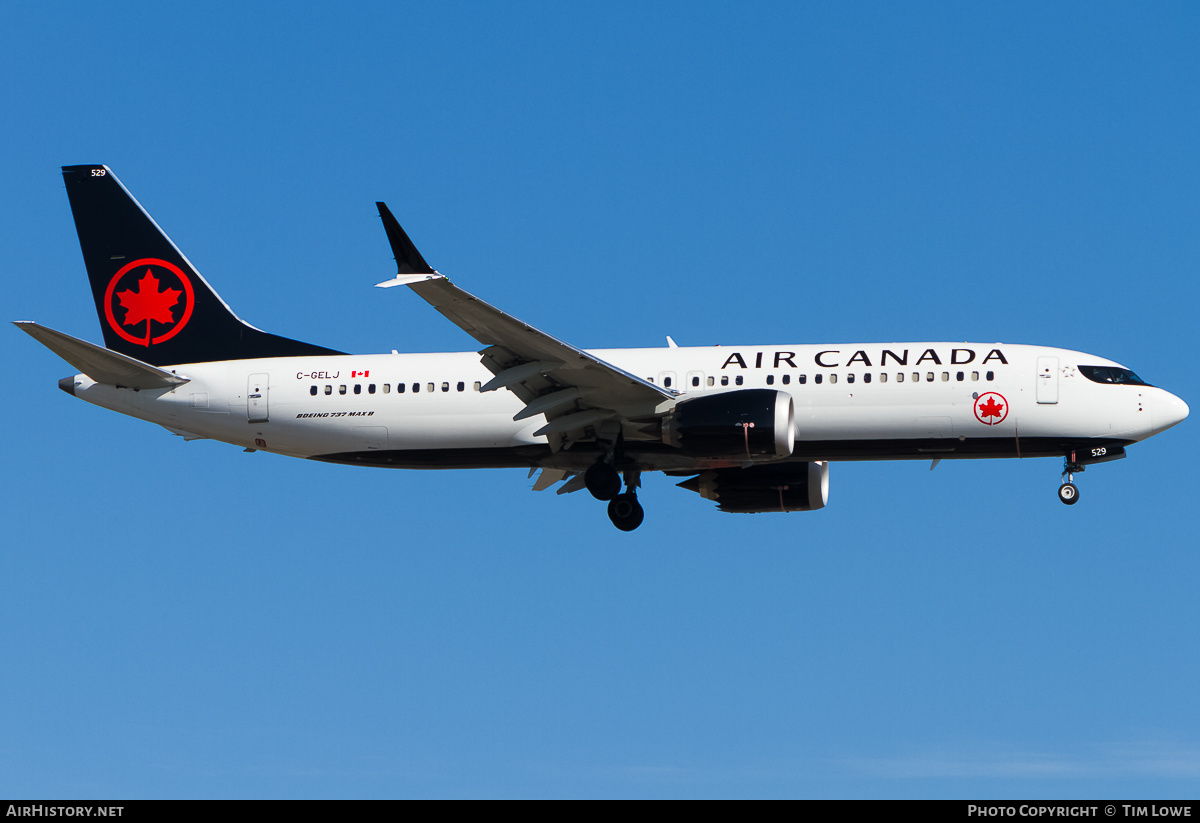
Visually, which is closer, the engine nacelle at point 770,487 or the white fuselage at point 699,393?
the white fuselage at point 699,393

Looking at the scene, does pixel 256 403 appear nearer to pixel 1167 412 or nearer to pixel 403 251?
pixel 403 251

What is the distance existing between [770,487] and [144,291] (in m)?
18.6

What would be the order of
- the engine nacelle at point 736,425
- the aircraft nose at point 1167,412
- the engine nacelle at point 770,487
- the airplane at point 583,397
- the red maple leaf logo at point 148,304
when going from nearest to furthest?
the engine nacelle at point 736,425 < the airplane at point 583,397 < the aircraft nose at point 1167,412 < the engine nacelle at point 770,487 < the red maple leaf logo at point 148,304

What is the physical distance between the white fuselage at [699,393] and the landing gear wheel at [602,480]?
2.60 feet

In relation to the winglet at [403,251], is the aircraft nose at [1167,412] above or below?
below

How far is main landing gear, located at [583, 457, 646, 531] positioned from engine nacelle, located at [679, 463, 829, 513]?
3.09 metres

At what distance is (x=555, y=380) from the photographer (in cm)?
3650

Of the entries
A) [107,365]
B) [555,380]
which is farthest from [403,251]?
[107,365]

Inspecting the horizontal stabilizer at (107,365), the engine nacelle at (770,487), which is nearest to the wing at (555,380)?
the engine nacelle at (770,487)

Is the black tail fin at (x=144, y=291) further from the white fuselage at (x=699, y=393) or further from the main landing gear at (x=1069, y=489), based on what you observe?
the main landing gear at (x=1069, y=489)

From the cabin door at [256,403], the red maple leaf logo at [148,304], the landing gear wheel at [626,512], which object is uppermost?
the red maple leaf logo at [148,304]

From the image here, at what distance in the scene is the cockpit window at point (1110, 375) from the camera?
120ft
